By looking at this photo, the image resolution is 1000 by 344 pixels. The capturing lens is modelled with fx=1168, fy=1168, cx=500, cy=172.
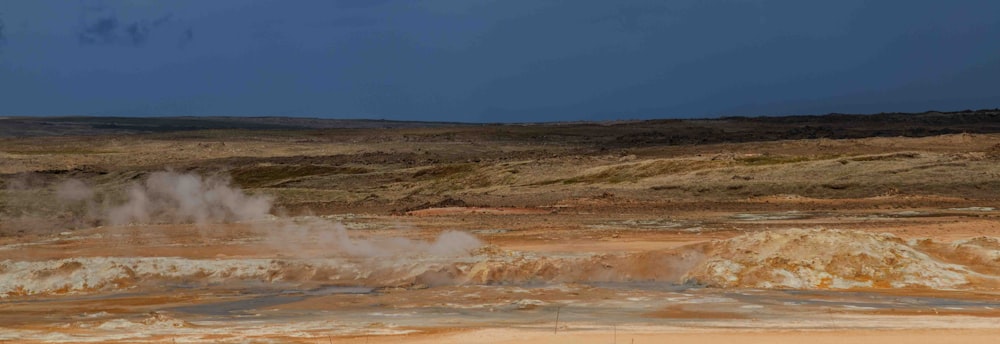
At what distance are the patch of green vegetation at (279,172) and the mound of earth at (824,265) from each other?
30.2m

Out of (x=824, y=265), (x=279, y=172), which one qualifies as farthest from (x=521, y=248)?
(x=279, y=172)

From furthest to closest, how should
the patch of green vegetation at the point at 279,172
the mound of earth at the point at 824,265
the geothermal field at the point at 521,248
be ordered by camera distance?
the patch of green vegetation at the point at 279,172
the mound of earth at the point at 824,265
the geothermal field at the point at 521,248

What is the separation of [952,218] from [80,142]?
6284cm

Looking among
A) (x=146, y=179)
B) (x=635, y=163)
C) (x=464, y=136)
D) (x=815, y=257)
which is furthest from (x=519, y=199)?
(x=464, y=136)

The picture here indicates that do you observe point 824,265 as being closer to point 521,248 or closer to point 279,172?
point 521,248

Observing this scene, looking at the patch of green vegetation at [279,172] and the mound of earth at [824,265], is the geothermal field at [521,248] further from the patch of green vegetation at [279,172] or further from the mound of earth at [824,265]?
the patch of green vegetation at [279,172]

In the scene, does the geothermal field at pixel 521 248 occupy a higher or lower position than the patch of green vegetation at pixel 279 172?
higher

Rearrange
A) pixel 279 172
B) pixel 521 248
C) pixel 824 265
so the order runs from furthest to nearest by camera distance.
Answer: pixel 279 172 < pixel 521 248 < pixel 824 265

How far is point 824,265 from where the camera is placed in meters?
17.5

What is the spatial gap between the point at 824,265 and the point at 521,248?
7002 millimetres

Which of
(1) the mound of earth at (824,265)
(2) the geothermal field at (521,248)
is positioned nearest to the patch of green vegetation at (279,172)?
(2) the geothermal field at (521,248)

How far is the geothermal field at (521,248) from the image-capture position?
45.1 feet

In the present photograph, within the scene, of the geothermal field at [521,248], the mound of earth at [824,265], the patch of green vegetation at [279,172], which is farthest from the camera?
the patch of green vegetation at [279,172]

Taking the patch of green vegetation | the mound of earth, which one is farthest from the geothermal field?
the patch of green vegetation
